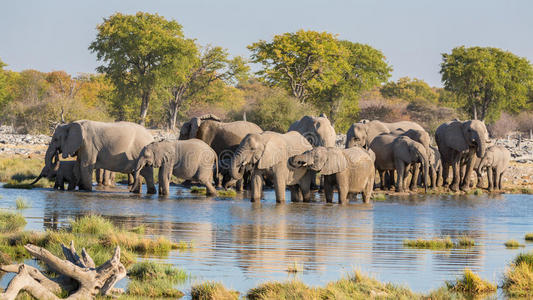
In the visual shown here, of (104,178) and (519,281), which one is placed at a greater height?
(104,178)

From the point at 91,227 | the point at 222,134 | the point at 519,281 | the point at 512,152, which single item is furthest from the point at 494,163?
the point at 519,281

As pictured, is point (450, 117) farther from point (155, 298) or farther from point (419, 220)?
point (155, 298)

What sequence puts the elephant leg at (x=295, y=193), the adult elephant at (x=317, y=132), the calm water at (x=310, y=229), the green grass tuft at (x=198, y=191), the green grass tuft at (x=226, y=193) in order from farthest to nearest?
1. the adult elephant at (x=317, y=132)
2. the green grass tuft at (x=198, y=191)
3. the green grass tuft at (x=226, y=193)
4. the elephant leg at (x=295, y=193)
5. the calm water at (x=310, y=229)

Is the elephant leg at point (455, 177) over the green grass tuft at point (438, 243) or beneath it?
over

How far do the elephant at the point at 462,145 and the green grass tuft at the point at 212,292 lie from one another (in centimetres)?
2003

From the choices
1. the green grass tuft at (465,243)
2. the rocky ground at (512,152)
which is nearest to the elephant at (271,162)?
the green grass tuft at (465,243)

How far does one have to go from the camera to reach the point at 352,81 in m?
67.2

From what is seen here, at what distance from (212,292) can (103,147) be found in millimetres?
15902

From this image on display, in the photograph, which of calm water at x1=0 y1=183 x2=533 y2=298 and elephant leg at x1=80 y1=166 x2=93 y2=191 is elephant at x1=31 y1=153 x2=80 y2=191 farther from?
calm water at x1=0 y1=183 x2=533 y2=298

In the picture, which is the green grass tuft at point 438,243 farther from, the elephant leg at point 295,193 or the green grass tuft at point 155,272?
the elephant leg at point 295,193

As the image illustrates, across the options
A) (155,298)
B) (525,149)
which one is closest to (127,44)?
(525,149)

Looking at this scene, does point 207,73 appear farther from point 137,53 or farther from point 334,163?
point 334,163

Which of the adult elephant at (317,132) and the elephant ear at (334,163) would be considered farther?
the adult elephant at (317,132)

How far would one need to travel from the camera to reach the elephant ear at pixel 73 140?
23.9 metres
